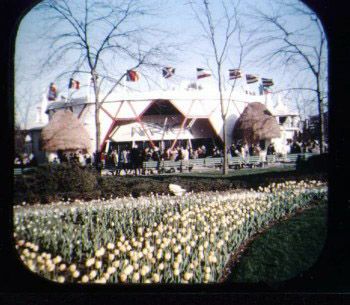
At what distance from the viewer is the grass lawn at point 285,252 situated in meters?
2.65

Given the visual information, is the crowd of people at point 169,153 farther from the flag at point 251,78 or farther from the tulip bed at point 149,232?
the flag at point 251,78

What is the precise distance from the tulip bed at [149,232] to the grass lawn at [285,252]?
5.5 inches

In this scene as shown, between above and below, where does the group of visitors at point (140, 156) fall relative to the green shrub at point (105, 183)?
above

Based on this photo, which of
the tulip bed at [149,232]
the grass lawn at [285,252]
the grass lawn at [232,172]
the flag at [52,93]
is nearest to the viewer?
the tulip bed at [149,232]

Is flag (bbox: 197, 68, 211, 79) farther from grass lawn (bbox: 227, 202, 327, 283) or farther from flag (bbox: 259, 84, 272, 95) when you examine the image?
grass lawn (bbox: 227, 202, 327, 283)

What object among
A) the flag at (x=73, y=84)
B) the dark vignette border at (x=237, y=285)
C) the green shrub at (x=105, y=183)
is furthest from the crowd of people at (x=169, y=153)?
the flag at (x=73, y=84)

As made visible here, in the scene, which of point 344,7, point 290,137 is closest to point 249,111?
point 290,137

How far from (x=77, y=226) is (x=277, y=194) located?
2.15m

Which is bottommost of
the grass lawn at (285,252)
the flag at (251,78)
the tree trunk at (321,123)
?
the grass lawn at (285,252)

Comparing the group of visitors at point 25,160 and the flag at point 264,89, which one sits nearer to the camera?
the group of visitors at point 25,160

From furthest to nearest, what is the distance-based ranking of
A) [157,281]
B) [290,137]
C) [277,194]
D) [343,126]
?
1. [277,194]
2. [290,137]
3. [343,126]
4. [157,281]

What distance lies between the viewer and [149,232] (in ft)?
9.30

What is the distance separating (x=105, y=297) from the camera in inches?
101

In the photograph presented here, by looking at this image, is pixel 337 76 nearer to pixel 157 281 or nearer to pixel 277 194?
pixel 277 194
